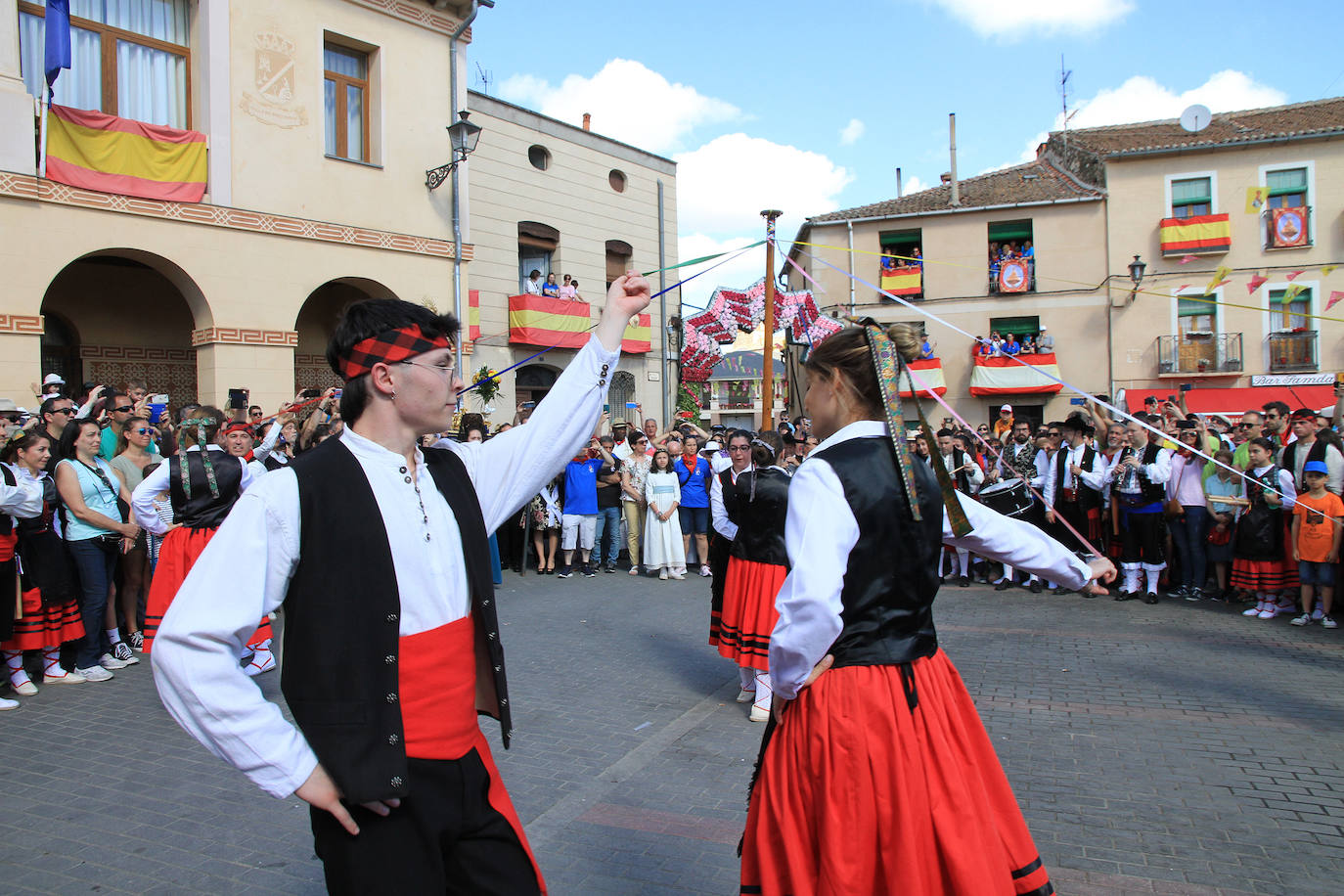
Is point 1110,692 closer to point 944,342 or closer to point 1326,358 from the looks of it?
point 944,342

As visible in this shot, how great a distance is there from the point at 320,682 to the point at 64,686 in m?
6.32

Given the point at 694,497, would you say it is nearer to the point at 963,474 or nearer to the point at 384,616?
the point at 963,474

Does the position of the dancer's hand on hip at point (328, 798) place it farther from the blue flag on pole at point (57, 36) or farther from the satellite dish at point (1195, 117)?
the satellite dish at point (1195, 117)

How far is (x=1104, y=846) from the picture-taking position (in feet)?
12.5

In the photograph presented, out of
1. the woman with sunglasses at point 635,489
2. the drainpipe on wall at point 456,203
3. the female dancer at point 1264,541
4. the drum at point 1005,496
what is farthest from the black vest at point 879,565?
the drainpipe on wall at point 456,203

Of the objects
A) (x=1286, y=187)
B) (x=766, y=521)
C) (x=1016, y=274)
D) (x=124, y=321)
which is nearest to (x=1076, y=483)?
(x=766, y=521)

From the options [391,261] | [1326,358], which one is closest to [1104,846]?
[391,261]

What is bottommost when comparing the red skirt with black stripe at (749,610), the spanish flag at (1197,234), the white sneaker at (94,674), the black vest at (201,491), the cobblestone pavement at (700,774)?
the cobblestone pavement at (700,774)

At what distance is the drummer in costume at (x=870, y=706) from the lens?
7.30ft

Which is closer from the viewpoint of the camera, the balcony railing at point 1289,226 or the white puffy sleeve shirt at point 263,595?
the white puffy sleeve shirt at point 263,595

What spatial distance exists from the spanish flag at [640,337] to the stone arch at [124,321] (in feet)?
31.4

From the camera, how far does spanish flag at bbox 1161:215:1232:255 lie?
25.2m

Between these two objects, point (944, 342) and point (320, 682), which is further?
point (944, 342)

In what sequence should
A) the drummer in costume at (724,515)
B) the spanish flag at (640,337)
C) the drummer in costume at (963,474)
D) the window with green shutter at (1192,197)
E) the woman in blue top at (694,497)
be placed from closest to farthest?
the drummer in costume at (724,515), the drummer in costume at (963,474), the woman in blue top at (694,497), the spanish flag at (640,337), the window with green shutter at (1192,197)
